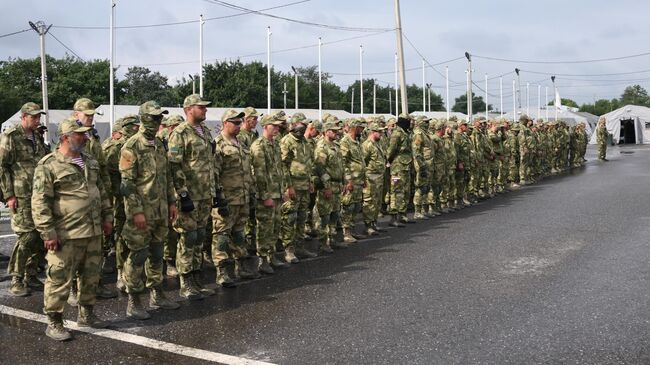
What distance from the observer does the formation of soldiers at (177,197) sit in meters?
5.45

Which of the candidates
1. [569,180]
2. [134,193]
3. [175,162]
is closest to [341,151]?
[175,162]

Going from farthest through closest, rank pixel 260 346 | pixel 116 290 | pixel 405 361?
pixel 116 290, pixel 260 346, pixel 405 361

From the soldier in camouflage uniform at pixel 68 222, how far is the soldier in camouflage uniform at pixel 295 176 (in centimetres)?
315

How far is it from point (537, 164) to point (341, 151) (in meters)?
12.6

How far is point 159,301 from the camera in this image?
6246 mm

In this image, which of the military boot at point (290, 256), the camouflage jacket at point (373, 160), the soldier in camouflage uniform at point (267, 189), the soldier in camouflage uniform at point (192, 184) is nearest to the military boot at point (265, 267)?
the soldier in camouflage uniform at point (267, 189)

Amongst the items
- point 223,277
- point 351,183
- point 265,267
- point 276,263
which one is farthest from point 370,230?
point 223,277

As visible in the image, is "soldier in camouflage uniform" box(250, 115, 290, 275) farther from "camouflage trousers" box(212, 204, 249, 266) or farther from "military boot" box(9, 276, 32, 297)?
"military boot" box(9, 276, 32, 297)

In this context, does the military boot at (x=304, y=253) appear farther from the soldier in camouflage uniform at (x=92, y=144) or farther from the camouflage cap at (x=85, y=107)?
the camouflage cap at (x=85, y=107)

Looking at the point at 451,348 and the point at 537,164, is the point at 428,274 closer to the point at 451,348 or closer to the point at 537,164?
Answer: the point at 451,348

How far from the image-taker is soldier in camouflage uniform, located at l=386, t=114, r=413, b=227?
11.3 metres

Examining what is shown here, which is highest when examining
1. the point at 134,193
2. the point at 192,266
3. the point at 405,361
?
the point at 134,193

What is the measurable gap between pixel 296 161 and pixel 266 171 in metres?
0.88

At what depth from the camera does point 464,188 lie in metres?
14.6
